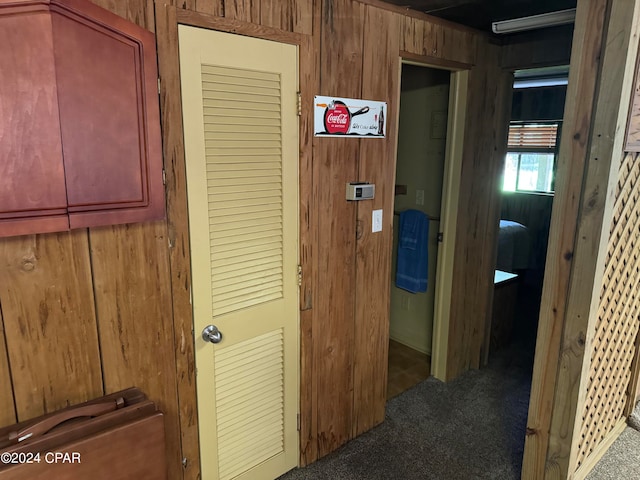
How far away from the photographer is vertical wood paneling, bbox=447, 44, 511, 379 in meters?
2.91

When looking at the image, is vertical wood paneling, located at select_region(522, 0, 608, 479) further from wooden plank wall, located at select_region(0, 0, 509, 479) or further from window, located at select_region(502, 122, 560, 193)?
window, located at select_region(502, 122, 560, 193)

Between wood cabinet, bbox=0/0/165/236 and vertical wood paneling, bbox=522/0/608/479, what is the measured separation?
165cm

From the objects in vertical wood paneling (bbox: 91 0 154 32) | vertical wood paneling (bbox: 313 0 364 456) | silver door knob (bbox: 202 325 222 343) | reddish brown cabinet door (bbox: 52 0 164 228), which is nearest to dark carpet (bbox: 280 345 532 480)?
vertical wood paneling (bbox: 313 0 364 456)

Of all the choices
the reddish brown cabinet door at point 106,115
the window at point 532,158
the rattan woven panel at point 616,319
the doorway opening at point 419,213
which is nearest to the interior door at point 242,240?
the reddish brown cabinet door at point 106,115

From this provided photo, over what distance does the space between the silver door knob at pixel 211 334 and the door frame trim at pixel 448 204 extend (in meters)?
1.85

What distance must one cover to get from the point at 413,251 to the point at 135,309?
2304 millimetres

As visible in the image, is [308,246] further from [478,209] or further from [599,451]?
[599,451]

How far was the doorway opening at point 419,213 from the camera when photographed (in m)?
3.13

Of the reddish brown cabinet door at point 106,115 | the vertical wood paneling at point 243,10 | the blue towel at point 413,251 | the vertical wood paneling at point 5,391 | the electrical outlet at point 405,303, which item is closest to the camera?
the reddish brown cabinet door at point 106,115

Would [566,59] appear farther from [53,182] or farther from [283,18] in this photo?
[53,182]

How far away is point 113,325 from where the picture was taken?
1537mm

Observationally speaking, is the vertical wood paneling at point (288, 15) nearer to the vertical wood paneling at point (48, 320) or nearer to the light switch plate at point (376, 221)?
the light switch plate at point (376, 221)

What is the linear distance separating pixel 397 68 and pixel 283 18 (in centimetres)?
78

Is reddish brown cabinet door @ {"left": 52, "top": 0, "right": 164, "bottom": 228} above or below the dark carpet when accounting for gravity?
above
